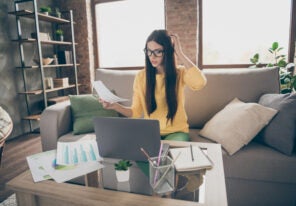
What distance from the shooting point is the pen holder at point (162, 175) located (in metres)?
0.79

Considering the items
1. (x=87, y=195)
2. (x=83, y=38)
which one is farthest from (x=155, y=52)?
(x=83, y=38)

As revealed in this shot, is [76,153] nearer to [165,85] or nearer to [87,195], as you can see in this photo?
[87,195]

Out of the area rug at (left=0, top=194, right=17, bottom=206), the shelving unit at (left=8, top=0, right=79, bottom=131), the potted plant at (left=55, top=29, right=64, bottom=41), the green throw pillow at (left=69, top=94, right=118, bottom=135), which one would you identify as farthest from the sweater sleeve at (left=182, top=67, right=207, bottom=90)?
the potted plant at (left=55, top=29, right=64, bottom=41)

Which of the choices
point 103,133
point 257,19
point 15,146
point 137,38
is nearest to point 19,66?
point 15,146

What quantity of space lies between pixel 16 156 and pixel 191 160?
7.36 ft

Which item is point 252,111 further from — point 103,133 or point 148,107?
point 103,133

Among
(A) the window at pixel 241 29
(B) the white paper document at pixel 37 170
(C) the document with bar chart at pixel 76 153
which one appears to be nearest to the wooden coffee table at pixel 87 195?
(B) the white paper document at pixel 37 170

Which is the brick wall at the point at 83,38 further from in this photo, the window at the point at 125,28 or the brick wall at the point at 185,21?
the brick wall at the point at 185,21

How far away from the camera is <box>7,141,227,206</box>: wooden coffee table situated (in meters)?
0.71

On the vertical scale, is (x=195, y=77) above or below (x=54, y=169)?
above

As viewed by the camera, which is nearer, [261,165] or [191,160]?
[191,160]

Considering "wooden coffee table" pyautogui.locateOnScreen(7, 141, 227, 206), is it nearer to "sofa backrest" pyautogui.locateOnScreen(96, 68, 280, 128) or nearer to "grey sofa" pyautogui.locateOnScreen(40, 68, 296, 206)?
"grey sofa" pyautogui.locateOnScreen(40, 68, 296, 206)

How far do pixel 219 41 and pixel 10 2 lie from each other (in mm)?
3114

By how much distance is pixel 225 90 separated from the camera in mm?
1873
